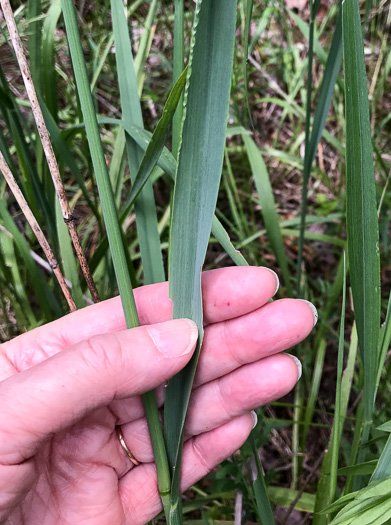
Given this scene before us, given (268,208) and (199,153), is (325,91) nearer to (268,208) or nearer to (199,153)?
(268,208)

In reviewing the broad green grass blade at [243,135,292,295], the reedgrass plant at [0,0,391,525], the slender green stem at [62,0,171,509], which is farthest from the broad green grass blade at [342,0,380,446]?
the broad green grass blade at [243,135,292,295]

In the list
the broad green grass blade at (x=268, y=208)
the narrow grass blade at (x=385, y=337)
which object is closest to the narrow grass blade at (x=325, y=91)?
the broad green grass blade at (x=268, y=208)

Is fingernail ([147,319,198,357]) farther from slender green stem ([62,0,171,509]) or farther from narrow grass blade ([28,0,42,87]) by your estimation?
narrow grass blade ([28,0,42,87])

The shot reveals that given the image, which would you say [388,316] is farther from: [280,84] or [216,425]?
[280,84]

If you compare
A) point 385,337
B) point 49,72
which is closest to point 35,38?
point 49,72

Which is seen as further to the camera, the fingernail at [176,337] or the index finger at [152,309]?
the index finger at [152,309]

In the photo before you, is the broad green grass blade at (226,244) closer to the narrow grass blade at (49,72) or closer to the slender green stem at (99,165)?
the slender green stem at (99,165)

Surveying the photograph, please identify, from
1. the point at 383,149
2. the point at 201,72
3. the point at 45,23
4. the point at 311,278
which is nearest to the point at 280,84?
the point at 383,149
